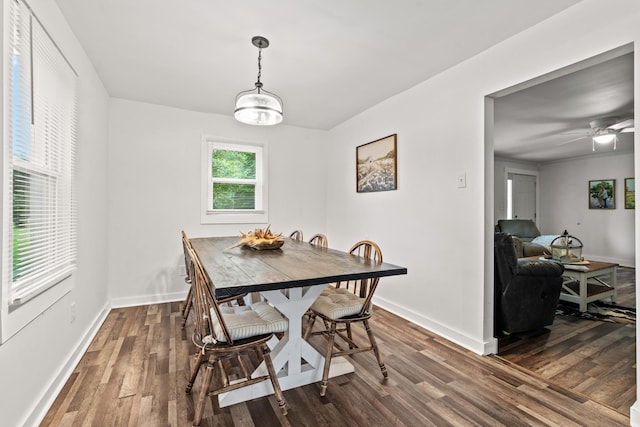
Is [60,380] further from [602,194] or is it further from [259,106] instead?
[602,194]

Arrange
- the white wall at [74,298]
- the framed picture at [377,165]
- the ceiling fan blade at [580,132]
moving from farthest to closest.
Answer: the ceiling fan blade at [580,132] → the framed picture at [377,165] → the white wall at [74,298]

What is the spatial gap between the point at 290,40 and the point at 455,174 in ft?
5.80

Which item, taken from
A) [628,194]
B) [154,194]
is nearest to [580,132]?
[628,194]

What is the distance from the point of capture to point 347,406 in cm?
176

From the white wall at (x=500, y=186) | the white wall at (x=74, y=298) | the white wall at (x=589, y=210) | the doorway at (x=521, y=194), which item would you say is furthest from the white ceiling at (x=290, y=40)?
the white wall at (x=589, y=210)

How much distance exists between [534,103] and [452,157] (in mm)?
1880

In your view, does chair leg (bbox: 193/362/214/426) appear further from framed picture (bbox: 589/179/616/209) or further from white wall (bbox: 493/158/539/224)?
framed picture (bbox: 589/179/616/209)

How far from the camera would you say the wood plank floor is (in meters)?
1.65

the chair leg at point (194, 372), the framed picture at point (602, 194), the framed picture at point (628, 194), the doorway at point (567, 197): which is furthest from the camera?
the framed picture at point (602, 194)

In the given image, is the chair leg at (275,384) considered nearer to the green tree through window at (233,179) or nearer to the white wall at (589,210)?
the green tree through window at (233,179)

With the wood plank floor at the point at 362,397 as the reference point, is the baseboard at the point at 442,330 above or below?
above

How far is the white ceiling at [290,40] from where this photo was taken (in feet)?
6.48

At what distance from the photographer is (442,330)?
2.81 m

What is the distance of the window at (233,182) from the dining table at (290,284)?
6.70 ft
